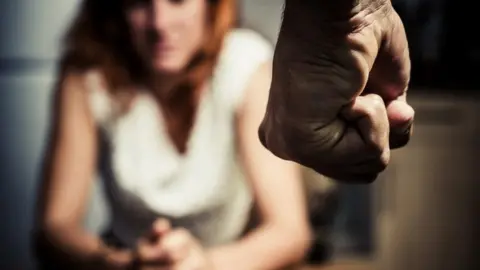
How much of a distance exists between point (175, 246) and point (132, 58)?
0.26 metres

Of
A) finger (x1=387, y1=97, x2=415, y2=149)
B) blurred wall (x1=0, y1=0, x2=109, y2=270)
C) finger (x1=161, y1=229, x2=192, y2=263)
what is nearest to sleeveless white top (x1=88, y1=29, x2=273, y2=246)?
finger (x1=161, y1=229, x2=192, y2=263)

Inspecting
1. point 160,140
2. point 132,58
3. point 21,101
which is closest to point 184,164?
point 160,140

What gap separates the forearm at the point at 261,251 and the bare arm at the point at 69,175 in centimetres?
15

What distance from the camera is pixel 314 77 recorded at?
20cm

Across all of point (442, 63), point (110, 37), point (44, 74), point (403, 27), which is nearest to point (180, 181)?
point (110, 37)

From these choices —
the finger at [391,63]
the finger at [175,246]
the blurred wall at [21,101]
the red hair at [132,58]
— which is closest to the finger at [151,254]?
the finger at [175,246]

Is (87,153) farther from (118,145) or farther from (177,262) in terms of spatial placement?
(177,262)

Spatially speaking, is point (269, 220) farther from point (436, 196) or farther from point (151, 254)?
point (436, 196)

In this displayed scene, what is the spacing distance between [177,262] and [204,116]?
201mm

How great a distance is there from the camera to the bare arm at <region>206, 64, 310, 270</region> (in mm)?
785

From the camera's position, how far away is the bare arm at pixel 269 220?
0.78 m

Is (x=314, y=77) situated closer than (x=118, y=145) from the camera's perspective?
Yes

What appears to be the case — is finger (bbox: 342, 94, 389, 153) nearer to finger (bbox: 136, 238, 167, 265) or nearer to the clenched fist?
the clenched fist

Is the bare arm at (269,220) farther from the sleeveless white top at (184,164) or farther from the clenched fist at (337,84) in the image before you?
the clenched fist at (337,84)
